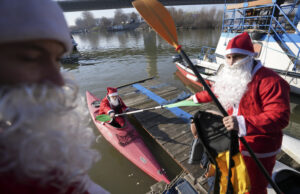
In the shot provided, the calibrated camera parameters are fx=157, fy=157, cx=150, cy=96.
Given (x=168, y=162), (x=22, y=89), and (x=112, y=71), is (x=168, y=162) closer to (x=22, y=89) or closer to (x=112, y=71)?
(x=22, y=89)

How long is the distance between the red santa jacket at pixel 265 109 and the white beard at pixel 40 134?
1.83 m

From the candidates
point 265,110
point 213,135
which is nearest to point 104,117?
point 213,135

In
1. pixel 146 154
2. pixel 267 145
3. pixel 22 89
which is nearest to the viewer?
pixel 22 89

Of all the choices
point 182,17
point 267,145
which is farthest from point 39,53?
point 182,17

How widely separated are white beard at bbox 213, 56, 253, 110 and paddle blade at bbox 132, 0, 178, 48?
0.92 meters

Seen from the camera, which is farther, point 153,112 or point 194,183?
point 153,112

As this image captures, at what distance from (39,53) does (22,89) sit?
174 mm

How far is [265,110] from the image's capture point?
5.96ft

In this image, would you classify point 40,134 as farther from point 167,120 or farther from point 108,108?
point 167,120

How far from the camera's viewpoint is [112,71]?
14.6 m

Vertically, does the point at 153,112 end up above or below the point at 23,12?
below

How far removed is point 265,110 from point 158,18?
80.3 inches

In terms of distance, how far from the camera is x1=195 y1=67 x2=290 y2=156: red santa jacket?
1745 millimetres

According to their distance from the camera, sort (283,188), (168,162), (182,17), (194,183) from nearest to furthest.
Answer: (283,188) → (194,183) → (168,162) → (182,17)
